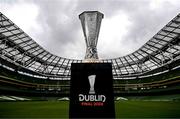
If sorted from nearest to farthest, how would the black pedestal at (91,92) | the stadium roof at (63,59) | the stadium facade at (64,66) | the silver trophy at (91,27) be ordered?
the black pedestal at (91,92), the stadium roof at (63,59), the stadium facade at (64,66), the silver trophy at (91,27)

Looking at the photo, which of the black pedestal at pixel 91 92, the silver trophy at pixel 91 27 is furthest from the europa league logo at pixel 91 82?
the silver trophy at pixel 91 27

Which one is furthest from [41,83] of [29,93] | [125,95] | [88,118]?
[88,118]

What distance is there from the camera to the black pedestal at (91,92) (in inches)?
245

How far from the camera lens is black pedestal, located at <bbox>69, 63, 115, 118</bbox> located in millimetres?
6219

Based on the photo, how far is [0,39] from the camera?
2185 inches

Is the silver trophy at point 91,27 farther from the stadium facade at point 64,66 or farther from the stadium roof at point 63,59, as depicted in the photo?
the stadium facade at point 64,66

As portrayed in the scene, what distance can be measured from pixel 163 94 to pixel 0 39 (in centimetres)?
5223

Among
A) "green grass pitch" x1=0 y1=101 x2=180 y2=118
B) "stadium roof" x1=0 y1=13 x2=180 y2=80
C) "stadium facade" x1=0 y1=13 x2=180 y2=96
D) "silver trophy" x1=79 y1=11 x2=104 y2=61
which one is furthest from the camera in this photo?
"silver trophy" x1=79 y1=11 x2=104 y2=61

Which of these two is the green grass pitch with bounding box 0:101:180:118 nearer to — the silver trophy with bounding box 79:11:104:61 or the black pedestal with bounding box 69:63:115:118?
the black pedestal with bounding box 69:63:115:118

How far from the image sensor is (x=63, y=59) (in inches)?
3489

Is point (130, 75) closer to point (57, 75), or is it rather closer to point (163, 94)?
point (163, 94)

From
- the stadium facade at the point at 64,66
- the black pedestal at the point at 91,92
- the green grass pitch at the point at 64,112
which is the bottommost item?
the green grass pitch at the point at 64,112

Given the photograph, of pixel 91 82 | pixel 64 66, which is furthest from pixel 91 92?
pixel 64 66

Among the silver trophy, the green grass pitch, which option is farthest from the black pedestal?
the silver trophy
